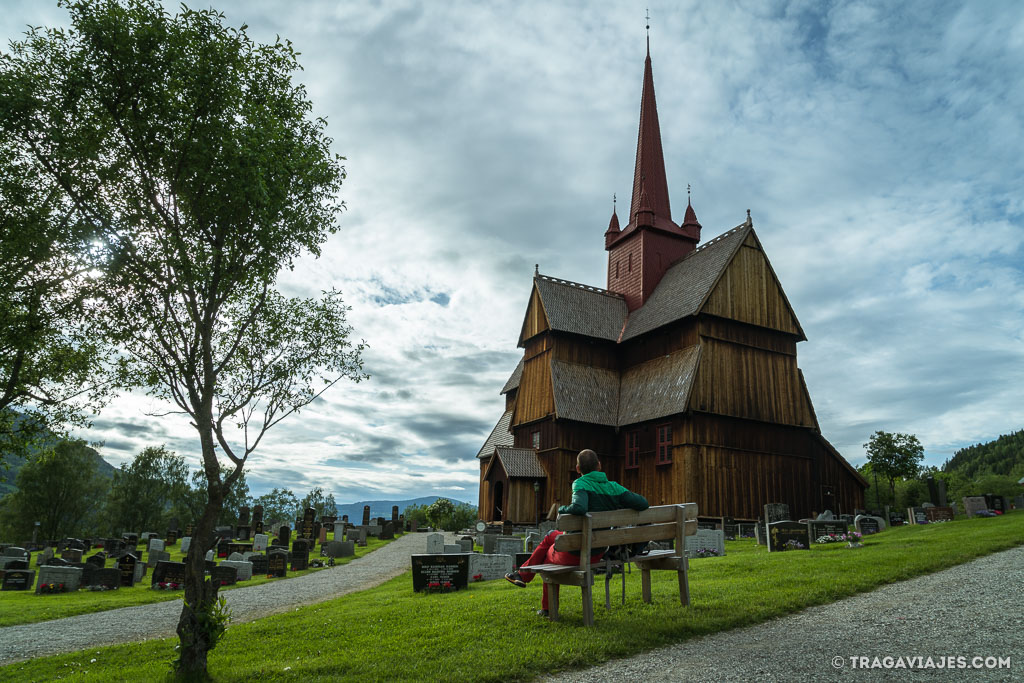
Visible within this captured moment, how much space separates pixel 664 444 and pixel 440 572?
17.2 m

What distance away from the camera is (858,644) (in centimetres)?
646

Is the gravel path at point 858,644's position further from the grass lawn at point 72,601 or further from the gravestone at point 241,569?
the gravestone at point 241,569

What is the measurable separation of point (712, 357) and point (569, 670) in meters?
24.2

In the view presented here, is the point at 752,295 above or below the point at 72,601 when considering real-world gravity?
above

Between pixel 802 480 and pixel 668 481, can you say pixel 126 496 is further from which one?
pixel 802 480

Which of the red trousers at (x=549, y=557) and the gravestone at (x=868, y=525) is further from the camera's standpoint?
the gravestone at (x=868, y=525)

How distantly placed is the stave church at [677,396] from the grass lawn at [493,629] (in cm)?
1497

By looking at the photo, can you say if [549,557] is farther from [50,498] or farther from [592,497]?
[50,498]

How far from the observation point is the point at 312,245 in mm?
10297

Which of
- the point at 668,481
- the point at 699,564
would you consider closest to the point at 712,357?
the point at 668,481

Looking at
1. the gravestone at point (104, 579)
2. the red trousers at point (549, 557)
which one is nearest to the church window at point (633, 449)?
the gravestone at point (104, 579)

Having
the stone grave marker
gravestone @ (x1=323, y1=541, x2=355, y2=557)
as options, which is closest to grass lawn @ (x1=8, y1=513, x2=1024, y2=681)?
the stone grave marker

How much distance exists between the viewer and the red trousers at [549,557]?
24.9 ft

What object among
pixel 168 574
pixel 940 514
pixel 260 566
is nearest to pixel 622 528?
pixel 168 574
